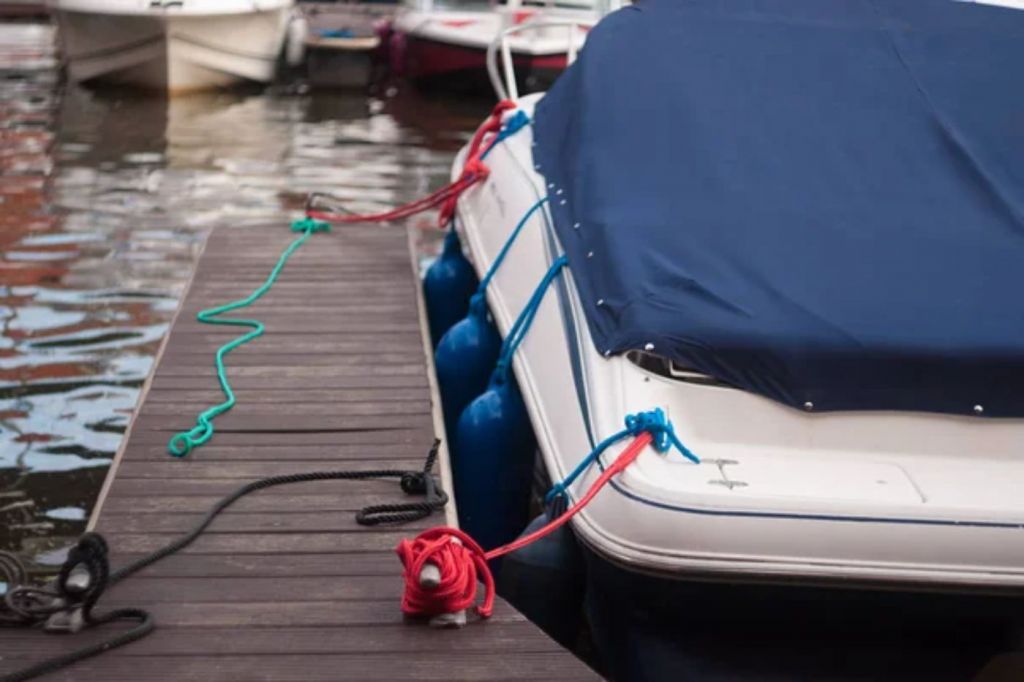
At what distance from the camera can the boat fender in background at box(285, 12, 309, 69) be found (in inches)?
656

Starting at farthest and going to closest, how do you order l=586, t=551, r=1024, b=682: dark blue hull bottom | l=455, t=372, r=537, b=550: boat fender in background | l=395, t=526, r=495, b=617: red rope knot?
1. l=455, t=372, r=537, b=550: boat fender in background
2. l=586, t=551, r=1024, b=682: dark blue hull bottom
3. l=395, t=526, r=495, b=617: red rope knot

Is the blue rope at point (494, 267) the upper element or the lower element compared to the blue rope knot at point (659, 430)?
lower

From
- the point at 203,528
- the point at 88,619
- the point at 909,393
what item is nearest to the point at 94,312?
the point at 203,528

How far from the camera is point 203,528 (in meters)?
3.31

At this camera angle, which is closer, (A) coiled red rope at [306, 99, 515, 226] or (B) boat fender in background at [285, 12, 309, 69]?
(A) coiled red rope at [306, 99, 515, 226]

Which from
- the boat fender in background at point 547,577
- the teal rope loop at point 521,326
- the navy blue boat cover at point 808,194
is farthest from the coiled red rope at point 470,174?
the boat fender in background at point 547,577

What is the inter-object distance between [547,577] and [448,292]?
2.74 m

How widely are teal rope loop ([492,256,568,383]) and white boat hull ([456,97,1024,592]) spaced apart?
513 millimetres

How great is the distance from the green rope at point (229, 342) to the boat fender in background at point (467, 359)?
2.61ft

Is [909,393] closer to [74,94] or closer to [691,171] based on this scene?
[691,171]

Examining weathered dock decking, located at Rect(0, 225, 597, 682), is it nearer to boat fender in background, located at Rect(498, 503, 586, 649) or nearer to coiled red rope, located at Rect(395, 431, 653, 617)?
coiled red rope, located at Rect(395, 431, 653, 617)

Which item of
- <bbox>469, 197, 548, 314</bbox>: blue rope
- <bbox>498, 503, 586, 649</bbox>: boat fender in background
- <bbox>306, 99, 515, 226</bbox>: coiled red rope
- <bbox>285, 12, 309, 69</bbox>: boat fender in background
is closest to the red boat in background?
<bbox>285, 12, 309, 69</bbox>: boat fender in background

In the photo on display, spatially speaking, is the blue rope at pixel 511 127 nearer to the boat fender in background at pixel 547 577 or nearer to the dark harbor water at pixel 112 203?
the dark harbor water at pixel 112 203

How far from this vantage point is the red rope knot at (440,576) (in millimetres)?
2822
